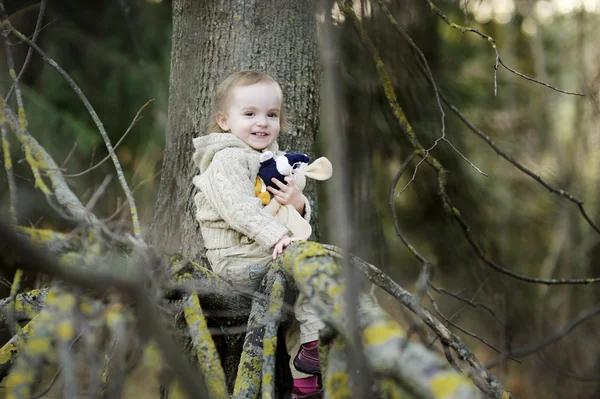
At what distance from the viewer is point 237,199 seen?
2.34m

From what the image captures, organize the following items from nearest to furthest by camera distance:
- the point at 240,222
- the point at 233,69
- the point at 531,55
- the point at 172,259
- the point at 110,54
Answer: the point at 172,259 < the point at 240,222 < the point at 233,69 < the point at 110,54 < the point at 531,55

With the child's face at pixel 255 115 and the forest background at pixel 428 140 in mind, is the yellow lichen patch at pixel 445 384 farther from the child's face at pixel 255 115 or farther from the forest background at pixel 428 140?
the child's face at pixel 255 115

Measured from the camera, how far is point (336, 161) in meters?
0.90

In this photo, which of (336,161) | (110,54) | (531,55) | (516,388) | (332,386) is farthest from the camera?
(531,55)

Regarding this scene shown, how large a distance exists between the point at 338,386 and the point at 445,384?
0.40m

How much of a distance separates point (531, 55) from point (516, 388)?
4699mm

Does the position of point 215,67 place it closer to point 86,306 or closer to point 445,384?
point 86,306

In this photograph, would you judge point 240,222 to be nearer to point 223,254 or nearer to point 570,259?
point 223,254

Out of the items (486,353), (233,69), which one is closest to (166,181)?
(233,69)

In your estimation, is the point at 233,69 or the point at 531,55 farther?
the point at 531,55

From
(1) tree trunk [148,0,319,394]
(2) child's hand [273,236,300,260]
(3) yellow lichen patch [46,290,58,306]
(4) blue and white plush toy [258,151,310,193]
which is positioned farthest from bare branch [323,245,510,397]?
(1) tree trunk [148,0,319,394]

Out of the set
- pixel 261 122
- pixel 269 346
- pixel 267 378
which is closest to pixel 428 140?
pixel 261 122

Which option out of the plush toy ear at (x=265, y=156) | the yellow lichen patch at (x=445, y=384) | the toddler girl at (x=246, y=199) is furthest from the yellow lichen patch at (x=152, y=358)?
the plush toy ear at (x=265, y=156)

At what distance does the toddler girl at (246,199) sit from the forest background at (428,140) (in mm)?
357
